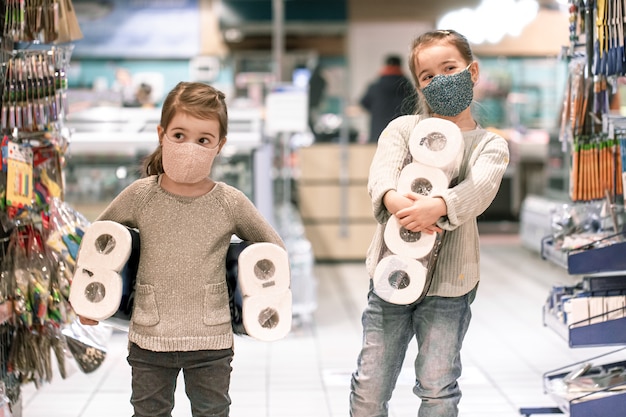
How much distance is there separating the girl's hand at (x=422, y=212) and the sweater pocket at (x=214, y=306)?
52 centimetres

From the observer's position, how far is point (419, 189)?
8.24ft

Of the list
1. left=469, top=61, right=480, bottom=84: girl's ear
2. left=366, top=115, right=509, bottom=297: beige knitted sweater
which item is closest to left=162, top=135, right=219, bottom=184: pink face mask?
left=366, top=115, right=509, bottom=297: beige knitted sweater

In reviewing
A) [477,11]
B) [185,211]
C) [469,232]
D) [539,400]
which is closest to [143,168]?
[185,211]

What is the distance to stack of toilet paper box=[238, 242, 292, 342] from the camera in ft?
8.29

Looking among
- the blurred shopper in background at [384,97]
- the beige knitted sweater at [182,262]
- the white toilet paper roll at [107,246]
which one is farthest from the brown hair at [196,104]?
the blurred shopper in background at [384,97]

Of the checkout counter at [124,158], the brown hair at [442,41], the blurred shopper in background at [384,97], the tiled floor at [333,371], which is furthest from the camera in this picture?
the blurred shopper in background at [384,97]

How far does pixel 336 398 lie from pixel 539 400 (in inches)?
33.9

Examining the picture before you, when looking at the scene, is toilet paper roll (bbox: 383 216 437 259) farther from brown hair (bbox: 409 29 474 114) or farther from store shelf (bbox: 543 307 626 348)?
store shelf (bbox: 543 307 626 348)

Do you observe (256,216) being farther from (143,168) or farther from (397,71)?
(397,71)

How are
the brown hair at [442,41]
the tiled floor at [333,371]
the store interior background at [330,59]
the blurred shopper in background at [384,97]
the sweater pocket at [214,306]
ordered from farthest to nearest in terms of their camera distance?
the store interior background at [330,59]
the blurred shopper in background at [384,97]
the tiled floor at [333,371]
the brown hair at [442,41]
the sweater pocket at [214,306]

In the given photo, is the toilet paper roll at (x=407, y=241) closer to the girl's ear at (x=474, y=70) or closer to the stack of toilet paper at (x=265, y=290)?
the stack of toilet paper at (x=265, y=290)

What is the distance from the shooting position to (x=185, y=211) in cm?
257

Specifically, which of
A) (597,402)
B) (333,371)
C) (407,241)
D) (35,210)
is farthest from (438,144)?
(333,371)

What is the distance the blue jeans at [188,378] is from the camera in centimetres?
256
